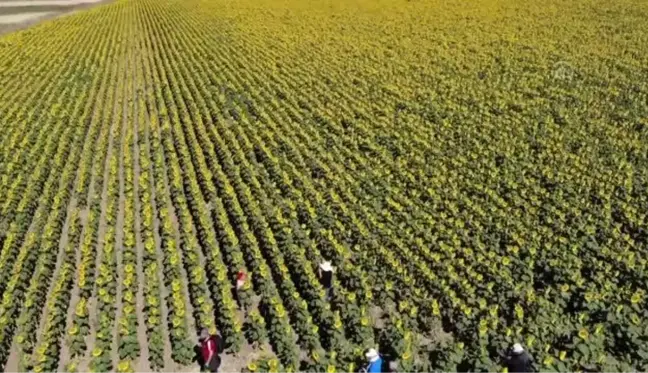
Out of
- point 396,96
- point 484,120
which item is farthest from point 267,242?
point 396,96

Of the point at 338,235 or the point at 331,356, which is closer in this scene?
the point at 331,356

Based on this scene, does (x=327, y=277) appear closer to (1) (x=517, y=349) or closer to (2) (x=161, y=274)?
(2) (x=161, y=274)

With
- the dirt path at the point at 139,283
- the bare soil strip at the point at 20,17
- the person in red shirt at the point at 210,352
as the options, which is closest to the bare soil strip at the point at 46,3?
the bare soil strip at the point at 20,17

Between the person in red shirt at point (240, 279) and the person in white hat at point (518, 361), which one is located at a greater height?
the person in white hat at point (518, 361)

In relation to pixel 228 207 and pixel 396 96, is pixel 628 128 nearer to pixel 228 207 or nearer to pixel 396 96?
pixel 396 96

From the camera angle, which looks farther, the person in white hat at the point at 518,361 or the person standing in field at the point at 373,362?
the person standing in field at the point at 373,362

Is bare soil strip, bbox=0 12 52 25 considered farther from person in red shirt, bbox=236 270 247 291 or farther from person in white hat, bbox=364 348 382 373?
person in white hat, bbox=364 348 382 373

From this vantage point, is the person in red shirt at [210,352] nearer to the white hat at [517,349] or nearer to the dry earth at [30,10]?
the white hat at [517,349]

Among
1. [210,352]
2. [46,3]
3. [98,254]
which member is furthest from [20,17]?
[210,352]
